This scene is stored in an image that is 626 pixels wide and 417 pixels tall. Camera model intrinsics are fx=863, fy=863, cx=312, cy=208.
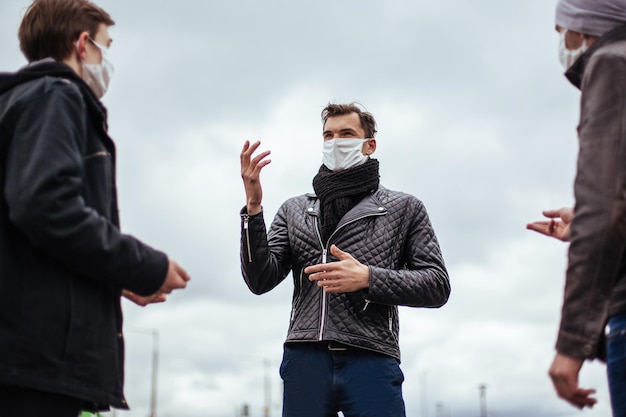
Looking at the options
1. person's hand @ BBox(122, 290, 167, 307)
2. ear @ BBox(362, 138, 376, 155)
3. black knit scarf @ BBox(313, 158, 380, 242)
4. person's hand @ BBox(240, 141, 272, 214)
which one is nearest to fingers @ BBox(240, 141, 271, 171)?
person's hand @ BBox(240, 141, 272, 214)

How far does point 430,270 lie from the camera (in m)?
5.87

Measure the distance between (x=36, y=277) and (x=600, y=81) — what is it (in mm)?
2350

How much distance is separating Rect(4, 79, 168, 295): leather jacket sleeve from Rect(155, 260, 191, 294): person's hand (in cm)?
4

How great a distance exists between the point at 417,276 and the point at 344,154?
1206 millimetres

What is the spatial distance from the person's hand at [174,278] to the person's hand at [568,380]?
5.06ft

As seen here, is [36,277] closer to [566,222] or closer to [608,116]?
[608,116]

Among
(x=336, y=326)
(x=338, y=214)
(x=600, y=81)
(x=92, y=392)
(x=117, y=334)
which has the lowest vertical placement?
(x=92, y=392)

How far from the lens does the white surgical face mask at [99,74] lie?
3.92 meters

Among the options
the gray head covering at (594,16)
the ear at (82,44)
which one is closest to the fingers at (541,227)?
the gray head covering at (594,16)

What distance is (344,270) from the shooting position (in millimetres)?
5426

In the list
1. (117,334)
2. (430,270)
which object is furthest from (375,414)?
(117,334)

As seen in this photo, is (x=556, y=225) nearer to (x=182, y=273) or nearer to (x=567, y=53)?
(x=567, y=53)

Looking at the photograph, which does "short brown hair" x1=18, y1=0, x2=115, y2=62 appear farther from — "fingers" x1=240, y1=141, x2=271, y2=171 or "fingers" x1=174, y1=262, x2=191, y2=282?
"fingers" x1=240, y1=141, x2=271, y2=171

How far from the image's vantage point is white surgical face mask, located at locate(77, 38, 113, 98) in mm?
3918
